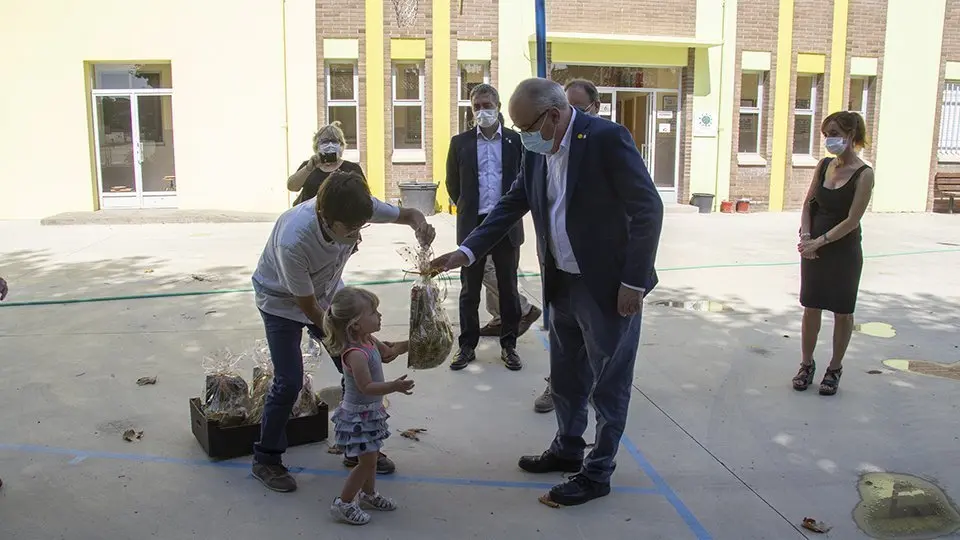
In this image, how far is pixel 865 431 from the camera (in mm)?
4508

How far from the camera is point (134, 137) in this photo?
1670cm

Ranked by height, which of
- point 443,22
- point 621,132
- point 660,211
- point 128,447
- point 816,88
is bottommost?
point 128,447

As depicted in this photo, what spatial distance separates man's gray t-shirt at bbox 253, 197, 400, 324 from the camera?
11.1ft

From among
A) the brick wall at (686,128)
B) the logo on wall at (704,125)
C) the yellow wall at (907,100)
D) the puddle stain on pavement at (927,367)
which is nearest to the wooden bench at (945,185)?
the yellow wall at (907,100)

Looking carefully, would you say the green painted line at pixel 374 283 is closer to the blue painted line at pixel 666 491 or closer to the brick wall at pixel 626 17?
the blue painted line at pixel 666 491

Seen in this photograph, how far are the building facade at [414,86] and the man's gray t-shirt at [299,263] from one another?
13338 millimetres

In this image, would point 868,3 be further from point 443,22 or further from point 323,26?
point 323,26

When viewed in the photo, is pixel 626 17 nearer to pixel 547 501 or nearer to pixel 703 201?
pixel 703 201

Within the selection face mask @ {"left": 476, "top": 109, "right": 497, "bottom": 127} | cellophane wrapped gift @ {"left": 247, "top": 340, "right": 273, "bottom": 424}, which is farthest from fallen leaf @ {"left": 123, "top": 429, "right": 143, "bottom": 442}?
face mask @ {"left": 476, "top": 109, "right": 497, "bottom": 127}

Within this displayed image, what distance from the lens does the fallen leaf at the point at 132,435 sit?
434 centimetres

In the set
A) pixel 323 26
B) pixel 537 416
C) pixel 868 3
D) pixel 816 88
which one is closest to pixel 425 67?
pixel 323 26

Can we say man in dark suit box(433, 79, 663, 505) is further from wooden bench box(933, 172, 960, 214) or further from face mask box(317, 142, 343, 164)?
wooden bench box(933, 172, 960, 214)

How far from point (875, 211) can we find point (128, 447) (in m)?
18.5

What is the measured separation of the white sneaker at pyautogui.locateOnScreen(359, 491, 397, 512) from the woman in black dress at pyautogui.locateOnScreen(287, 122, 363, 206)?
2218 mm
